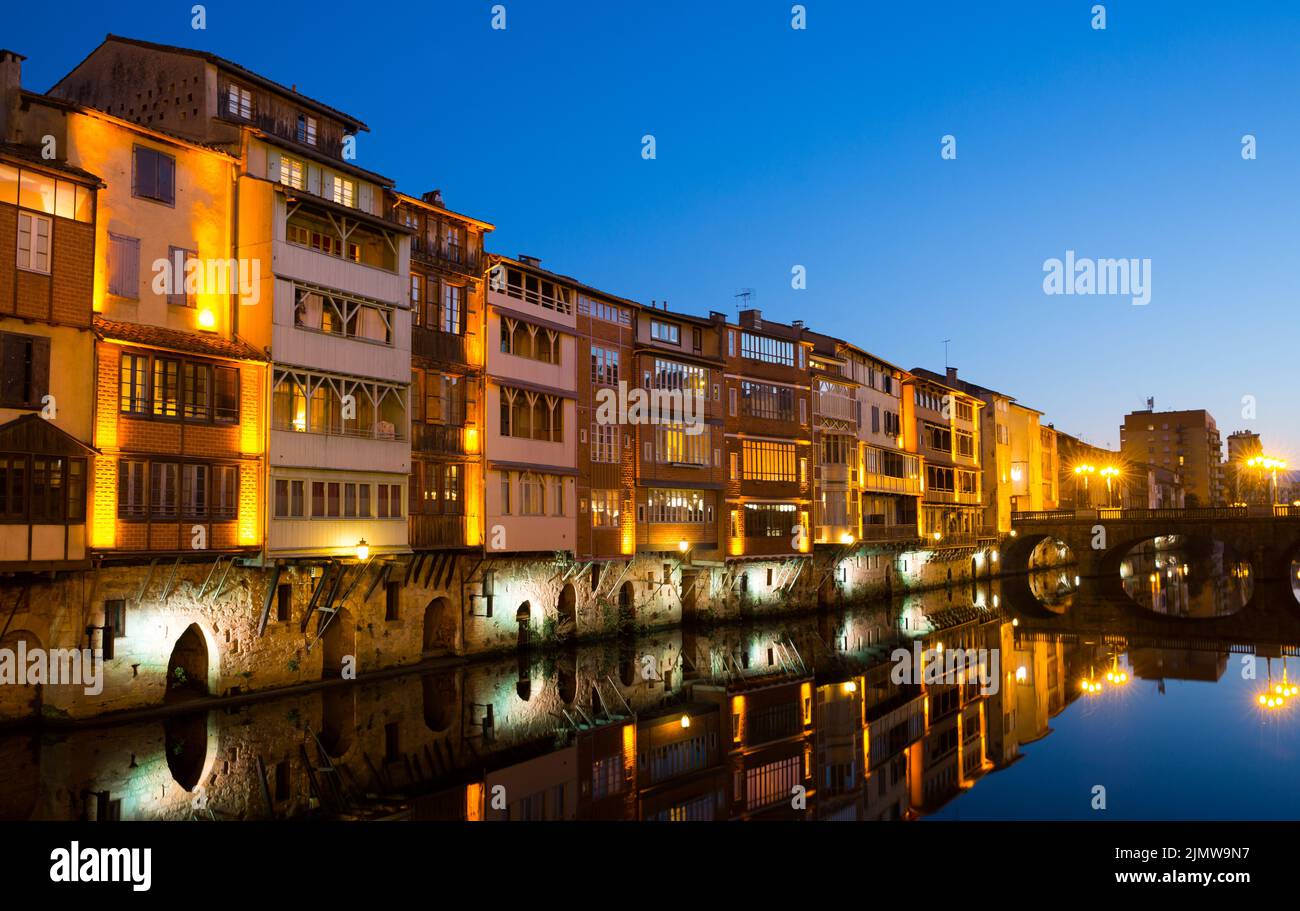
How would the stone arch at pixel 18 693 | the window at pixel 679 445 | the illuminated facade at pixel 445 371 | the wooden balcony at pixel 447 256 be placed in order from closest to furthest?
the stone arch at pixel 18 693 → the illuminated facade at pixel 445 371 → the wooden balcony at pixel 447 256 → the window at pixel 679 445

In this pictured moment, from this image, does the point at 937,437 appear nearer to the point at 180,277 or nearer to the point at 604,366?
the point at 604,366

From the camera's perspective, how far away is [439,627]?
42.9 m

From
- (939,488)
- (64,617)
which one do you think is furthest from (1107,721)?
(939,488)

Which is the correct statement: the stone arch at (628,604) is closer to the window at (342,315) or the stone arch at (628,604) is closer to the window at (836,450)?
the window at (836,450)

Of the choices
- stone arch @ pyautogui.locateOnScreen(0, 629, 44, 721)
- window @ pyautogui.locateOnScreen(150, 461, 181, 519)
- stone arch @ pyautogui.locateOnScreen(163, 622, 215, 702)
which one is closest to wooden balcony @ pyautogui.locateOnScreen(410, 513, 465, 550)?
stone arch @ pyautogui.locateOnScreen(163, 622, 215, 702)

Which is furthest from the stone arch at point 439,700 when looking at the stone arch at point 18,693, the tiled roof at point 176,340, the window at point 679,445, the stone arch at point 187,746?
the window at point 679,445

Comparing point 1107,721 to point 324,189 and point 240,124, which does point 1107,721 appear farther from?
point 240,124

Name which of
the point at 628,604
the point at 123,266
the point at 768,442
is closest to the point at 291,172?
the point at 123,266

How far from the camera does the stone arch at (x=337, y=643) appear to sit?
36.9 meters

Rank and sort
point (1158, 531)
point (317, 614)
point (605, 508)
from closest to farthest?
point (317, 614) < point (605, 508) < point (1158, 531)

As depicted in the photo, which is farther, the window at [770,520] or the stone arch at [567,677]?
the window at [770,520]

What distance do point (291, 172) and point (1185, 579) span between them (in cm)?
10930

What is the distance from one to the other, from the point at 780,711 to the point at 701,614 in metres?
22.9

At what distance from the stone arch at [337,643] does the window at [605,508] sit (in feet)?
49.6
